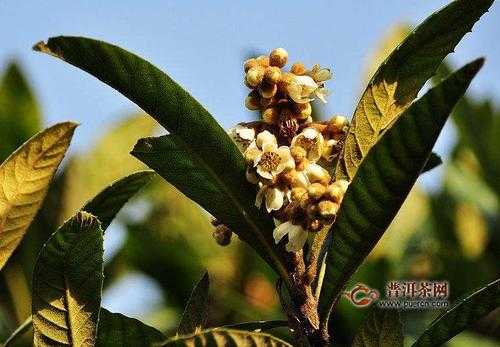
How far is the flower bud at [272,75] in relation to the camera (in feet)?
4.31

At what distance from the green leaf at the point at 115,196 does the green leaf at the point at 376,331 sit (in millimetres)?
441

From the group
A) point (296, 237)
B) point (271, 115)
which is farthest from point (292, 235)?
point (271, 115)

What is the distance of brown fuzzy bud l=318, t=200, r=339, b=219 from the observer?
120 cm

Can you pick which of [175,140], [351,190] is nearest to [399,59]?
[351,190]

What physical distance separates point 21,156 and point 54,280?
24 centimetres

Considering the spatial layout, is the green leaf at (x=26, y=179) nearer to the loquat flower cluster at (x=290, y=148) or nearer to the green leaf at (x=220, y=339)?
the loquat flower cluster at (x=290, y=148)

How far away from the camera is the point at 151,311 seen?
4605mm

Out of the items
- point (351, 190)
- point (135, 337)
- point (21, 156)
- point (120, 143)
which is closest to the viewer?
point (351, 190)

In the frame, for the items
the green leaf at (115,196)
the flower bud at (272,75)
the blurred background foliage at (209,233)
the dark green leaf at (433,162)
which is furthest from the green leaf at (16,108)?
the flower bud at (272,75)

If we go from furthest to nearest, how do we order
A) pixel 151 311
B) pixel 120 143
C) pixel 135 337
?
pixel 120 143, pixel 151 311, pixel 135 337

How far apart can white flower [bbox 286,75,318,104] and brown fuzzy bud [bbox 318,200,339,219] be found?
181mm

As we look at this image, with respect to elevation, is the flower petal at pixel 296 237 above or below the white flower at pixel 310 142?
below

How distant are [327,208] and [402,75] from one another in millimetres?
232

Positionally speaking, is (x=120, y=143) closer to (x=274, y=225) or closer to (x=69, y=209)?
(x=69, y=209)
